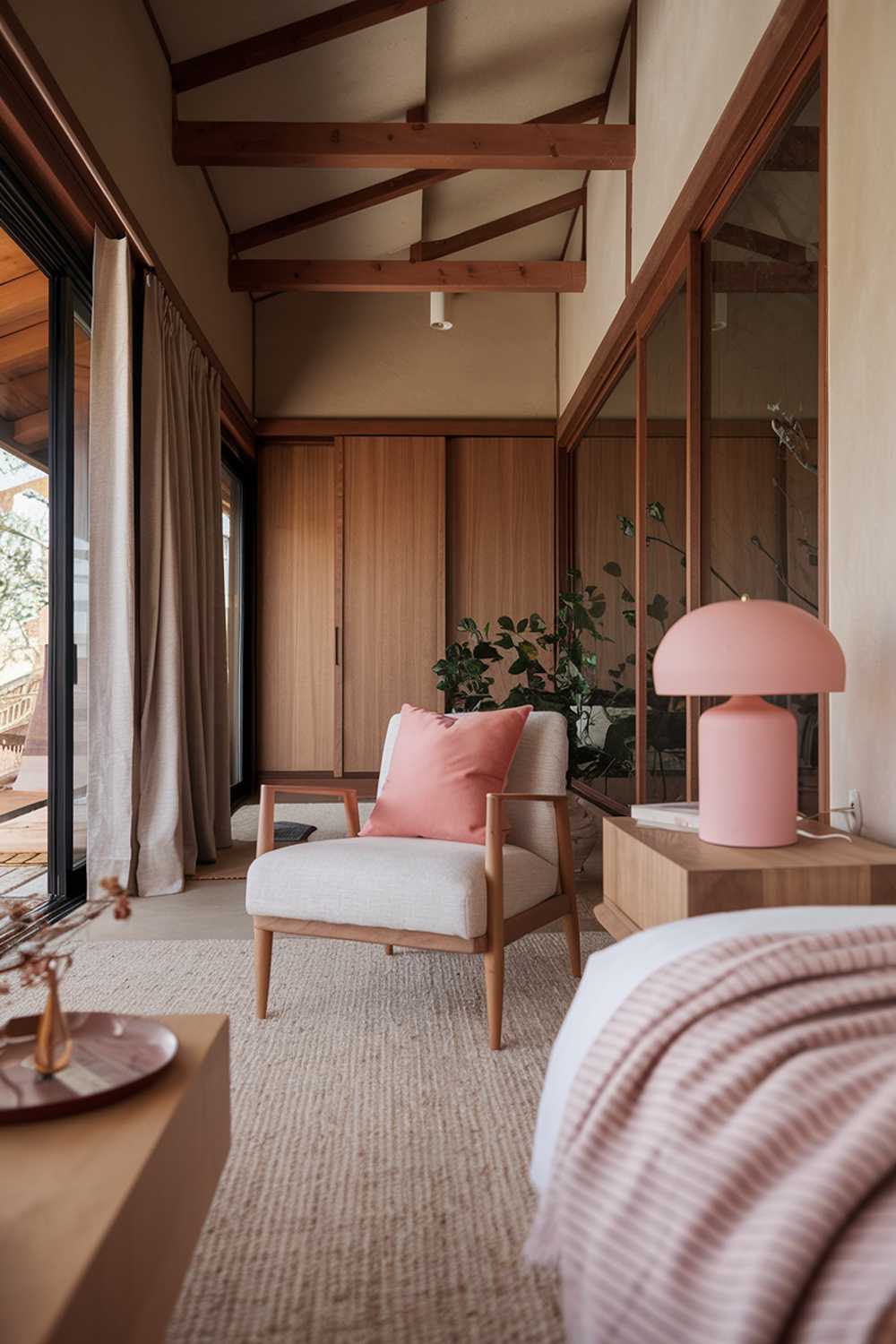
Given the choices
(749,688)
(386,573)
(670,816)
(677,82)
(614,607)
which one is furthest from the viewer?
(386,573)

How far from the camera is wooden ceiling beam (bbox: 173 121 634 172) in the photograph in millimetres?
4035

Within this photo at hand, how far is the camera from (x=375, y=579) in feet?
21.6

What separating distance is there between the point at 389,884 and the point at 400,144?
3.29 m

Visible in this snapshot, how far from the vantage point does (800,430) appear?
2381mm

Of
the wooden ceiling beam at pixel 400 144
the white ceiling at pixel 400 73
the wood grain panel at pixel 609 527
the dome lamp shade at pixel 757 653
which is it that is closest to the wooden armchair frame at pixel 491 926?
the dome lamp shade at pixel 757 653

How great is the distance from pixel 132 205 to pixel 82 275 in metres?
0.32

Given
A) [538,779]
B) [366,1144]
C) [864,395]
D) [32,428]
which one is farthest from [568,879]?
[32,428]

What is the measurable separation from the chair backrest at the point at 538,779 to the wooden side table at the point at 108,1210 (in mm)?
1444

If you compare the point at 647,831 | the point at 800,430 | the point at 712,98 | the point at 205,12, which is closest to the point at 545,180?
the point at 205,12

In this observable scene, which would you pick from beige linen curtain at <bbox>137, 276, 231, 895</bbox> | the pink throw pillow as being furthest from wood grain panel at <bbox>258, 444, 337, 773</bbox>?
the pink throw pillow

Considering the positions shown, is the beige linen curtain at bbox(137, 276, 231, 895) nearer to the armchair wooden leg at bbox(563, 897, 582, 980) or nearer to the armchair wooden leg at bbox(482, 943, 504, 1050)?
the armchair wooden leg at bbox(563, 897, 582, 980)

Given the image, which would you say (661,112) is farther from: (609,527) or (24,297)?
(24,297)

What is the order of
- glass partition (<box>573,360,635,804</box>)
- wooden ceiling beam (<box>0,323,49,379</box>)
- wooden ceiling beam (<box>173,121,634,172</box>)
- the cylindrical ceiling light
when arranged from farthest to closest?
the cylindrical ceiling light < glass partition (<box>573,360,635,804</box>) < wooden ceiling beam (<box>173,121,634,172</box>) < wooden ceiling beam (<box>0,323,49,379</box>)

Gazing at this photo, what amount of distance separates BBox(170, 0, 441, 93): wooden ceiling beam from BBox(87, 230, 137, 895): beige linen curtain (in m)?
1.04
